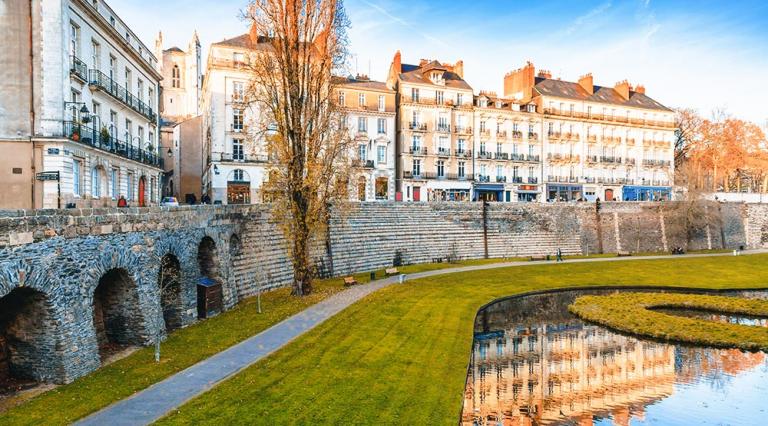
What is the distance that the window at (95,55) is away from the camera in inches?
1215

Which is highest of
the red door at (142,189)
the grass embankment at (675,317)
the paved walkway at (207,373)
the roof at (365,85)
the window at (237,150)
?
the roof at (365,85)

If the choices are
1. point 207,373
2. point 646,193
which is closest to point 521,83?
point 646,193

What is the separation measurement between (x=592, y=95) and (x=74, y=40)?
64.1 metres

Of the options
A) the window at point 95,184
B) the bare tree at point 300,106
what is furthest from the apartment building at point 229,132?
the bare tree at point 300,106

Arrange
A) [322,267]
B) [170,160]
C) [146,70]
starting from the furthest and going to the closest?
1. [170,160]
2. [146,70]
3. [322,267]

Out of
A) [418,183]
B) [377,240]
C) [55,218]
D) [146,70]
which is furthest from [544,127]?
[55,218]

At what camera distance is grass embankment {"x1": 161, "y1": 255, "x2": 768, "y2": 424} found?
13750 mm

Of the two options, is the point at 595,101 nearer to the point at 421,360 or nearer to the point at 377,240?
the point at 377,240

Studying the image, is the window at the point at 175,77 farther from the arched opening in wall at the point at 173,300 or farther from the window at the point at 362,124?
the arched opening in wall at the point at 173,300

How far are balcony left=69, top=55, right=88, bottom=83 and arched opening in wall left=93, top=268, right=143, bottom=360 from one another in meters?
14.3

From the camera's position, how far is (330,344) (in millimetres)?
19797

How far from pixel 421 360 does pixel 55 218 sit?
41.9 feet

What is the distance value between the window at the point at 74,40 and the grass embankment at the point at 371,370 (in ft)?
67.9

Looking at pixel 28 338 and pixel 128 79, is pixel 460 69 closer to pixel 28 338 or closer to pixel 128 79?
pixel 128 79
